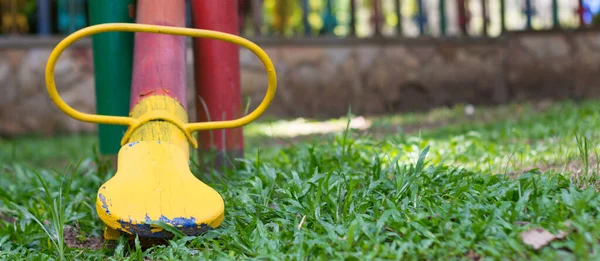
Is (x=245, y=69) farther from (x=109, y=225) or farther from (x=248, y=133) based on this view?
(x=109, y=225)

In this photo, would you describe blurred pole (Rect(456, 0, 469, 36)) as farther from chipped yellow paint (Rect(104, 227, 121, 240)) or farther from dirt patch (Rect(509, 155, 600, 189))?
chipped yellow paint (Rect(104, 227, 121, 240))

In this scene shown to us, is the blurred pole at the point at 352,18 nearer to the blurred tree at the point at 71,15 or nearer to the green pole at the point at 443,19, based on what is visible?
the green pole at the point at 443,19

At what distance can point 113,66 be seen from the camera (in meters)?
2.53

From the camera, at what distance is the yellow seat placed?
61.6 inches

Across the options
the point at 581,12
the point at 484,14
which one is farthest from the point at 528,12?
the point at 581,12

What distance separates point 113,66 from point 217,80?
413 mm

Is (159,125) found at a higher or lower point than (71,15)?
lower

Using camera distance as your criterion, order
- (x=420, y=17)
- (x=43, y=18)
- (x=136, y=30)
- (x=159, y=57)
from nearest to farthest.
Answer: (x=136, y=30), (x=159, y=57), (x=43, y=18), (x=420, y=17)

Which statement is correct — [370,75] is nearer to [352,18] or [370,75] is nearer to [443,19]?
[352,18]

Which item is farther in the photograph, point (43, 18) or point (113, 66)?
point (43, 18)

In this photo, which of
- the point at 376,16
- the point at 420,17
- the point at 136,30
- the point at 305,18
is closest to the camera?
the point at 136,30

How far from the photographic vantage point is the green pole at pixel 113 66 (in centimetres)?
251

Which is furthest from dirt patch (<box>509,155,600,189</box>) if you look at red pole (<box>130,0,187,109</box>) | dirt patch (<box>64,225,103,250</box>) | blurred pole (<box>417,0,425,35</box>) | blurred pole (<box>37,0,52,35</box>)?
blurred pole (<box>37,0,52,35</box>)

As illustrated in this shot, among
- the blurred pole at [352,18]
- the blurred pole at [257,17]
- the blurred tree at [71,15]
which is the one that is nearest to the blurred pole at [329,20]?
the blurred pole at [352,18]
